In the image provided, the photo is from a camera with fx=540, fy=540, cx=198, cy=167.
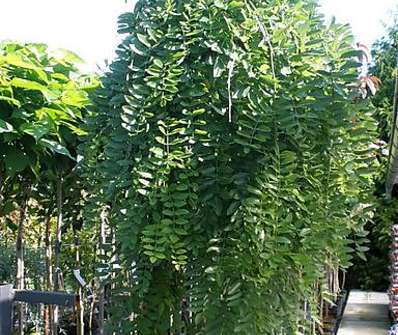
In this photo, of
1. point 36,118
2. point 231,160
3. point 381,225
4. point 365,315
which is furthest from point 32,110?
point 381,225

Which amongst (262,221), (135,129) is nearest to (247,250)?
(262,221)

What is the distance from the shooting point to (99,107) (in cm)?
126

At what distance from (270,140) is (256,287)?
29 cm

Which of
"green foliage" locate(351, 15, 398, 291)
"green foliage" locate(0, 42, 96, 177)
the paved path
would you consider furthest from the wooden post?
"green foliage" locate(351, 15, 398, 291)

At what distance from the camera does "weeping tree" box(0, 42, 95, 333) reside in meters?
1.67

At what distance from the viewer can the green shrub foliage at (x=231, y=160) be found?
106 cm

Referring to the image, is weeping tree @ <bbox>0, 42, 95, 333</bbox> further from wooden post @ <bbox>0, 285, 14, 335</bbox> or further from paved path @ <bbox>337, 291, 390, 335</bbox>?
paved path @ <bbox>337, 291, 390, 335</bbox>

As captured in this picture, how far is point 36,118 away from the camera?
1702 mm

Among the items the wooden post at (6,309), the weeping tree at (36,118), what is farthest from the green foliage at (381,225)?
the wooden post at (6,309)

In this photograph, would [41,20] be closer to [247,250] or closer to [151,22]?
[151,22]

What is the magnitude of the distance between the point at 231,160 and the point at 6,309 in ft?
3.63

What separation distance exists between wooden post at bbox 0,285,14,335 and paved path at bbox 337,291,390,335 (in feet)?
9.52

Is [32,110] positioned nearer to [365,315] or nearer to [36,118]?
[36,118]

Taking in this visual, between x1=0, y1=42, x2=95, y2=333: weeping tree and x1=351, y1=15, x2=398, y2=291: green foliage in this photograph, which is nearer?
x1=0, y1=42, x2=95, y2=333: weeping tree
